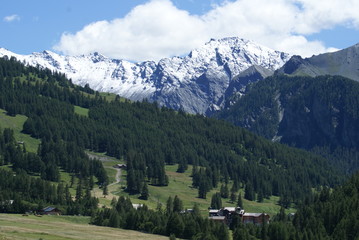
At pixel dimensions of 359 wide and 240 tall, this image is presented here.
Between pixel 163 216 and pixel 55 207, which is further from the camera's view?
pixel 55 207

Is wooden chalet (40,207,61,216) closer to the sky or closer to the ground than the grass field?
closer to the sky

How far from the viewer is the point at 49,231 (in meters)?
135

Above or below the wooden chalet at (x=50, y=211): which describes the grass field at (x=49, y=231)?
below

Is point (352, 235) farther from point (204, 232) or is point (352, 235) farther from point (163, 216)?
point (163, 216)

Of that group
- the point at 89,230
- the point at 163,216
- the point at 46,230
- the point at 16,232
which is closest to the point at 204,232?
the point at 163,216

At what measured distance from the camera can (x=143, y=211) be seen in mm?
175125

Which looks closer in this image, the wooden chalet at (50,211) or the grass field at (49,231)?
the grass field at (49,231)

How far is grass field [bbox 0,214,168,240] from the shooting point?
123188 millimetres

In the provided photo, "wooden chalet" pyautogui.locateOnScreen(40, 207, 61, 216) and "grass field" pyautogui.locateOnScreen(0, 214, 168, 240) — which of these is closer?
"grass field" pyautogui.locateOnScreen(0, 214, 168, 240)

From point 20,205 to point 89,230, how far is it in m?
44.1

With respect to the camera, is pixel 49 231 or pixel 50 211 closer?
pixel 49 231

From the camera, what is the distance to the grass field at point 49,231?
404ft

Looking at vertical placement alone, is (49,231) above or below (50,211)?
below

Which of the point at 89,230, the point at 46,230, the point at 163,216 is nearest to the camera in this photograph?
the point at 46,230
